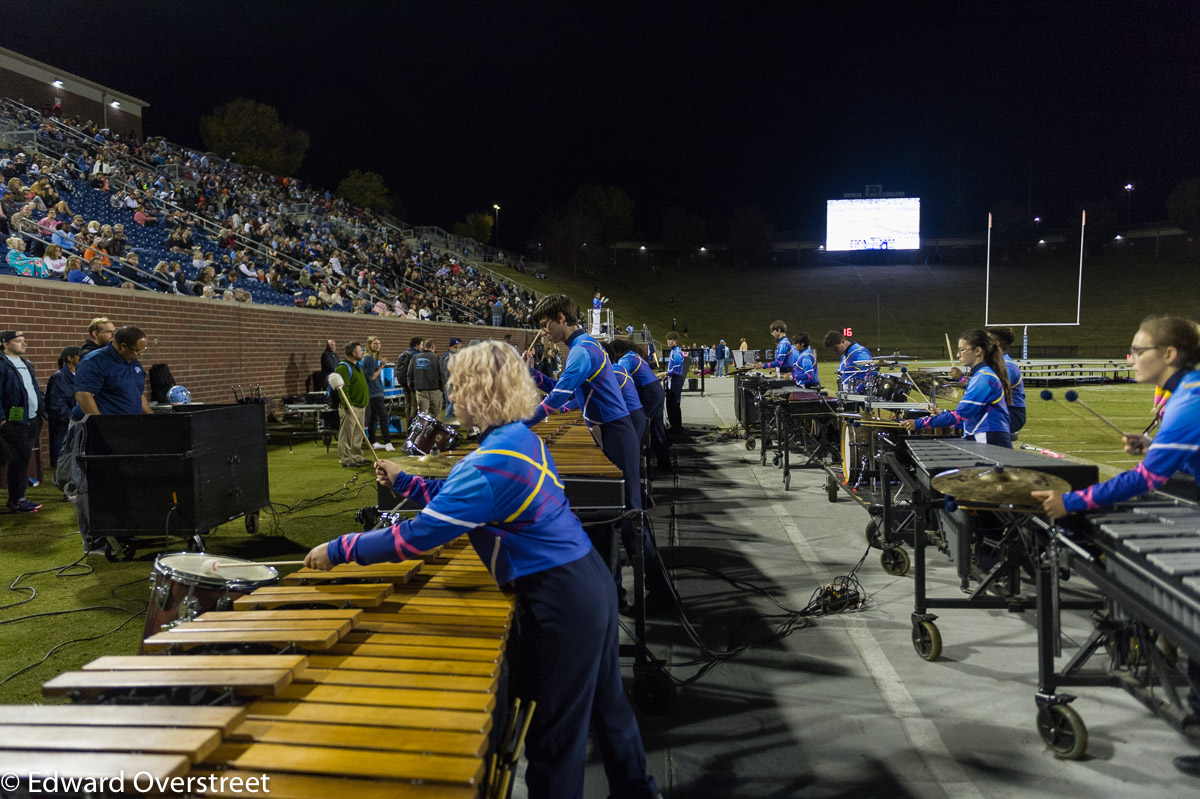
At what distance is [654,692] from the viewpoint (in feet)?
11.6

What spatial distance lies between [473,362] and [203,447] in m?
4.51

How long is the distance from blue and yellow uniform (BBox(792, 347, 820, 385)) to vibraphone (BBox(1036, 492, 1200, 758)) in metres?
8.00

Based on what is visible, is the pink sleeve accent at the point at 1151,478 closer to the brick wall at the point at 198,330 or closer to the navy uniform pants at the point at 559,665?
the navy uniform pants at the point at 559,665

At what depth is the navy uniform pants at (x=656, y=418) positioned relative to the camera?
391 inches

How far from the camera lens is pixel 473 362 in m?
2.39

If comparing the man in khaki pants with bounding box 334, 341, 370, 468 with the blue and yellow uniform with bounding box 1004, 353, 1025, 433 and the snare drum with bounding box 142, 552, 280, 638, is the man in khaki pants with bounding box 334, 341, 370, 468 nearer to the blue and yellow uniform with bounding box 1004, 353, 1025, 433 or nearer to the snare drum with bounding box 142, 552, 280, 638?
the snare drum with bounding box 142, 552, 280, 638

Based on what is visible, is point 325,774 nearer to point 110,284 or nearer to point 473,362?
Result: point 473,362

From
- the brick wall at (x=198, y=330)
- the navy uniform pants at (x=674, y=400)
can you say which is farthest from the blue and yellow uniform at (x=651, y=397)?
the brick wall at (x=198, y=330)

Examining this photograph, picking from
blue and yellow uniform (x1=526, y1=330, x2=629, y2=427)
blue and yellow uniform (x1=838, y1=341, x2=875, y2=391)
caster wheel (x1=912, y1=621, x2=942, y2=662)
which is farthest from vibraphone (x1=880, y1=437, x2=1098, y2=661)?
blue and yellow uniform (x1=838, y1=341, x2=875, y2=391)

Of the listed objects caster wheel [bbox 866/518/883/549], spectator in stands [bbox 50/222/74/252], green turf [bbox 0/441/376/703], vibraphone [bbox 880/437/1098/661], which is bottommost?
green turf [bbox 0/441/376/703]

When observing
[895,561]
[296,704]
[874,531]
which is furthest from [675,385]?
[296,704]

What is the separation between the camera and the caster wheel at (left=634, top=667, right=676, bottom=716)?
3523 mm

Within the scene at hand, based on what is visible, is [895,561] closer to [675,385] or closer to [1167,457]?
[1167,457]

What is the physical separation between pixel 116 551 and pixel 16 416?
267 centimetres
